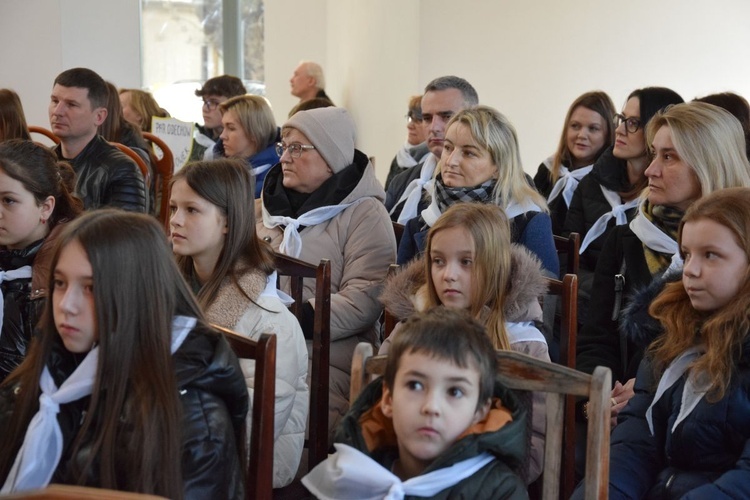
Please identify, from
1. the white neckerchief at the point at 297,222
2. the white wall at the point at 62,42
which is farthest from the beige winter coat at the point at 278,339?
the white wall at the point at 62,42

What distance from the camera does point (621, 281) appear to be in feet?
8.56

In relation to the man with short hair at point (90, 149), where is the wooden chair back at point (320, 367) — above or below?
below

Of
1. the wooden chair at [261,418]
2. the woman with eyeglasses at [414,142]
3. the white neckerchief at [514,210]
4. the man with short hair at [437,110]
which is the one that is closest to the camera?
the wooden chair at [261,418]

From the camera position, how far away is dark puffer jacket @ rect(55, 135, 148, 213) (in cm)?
363

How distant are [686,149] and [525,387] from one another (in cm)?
122

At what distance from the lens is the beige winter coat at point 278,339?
220cm

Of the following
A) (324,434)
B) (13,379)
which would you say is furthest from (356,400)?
(324,434)

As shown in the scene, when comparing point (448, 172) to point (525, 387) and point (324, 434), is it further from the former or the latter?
point (525, 387)

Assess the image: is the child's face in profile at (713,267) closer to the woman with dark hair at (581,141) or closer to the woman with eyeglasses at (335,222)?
the woman with eyeglasses at (335,222)

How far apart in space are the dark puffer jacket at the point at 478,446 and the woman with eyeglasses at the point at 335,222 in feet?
3.45

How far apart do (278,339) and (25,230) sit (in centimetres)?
74

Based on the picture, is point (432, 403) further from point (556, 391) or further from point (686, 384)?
point (686, 384)

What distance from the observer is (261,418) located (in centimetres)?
163

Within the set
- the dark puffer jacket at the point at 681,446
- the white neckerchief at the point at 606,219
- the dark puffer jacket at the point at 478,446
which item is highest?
the white neckerchief at the point at 606,219
